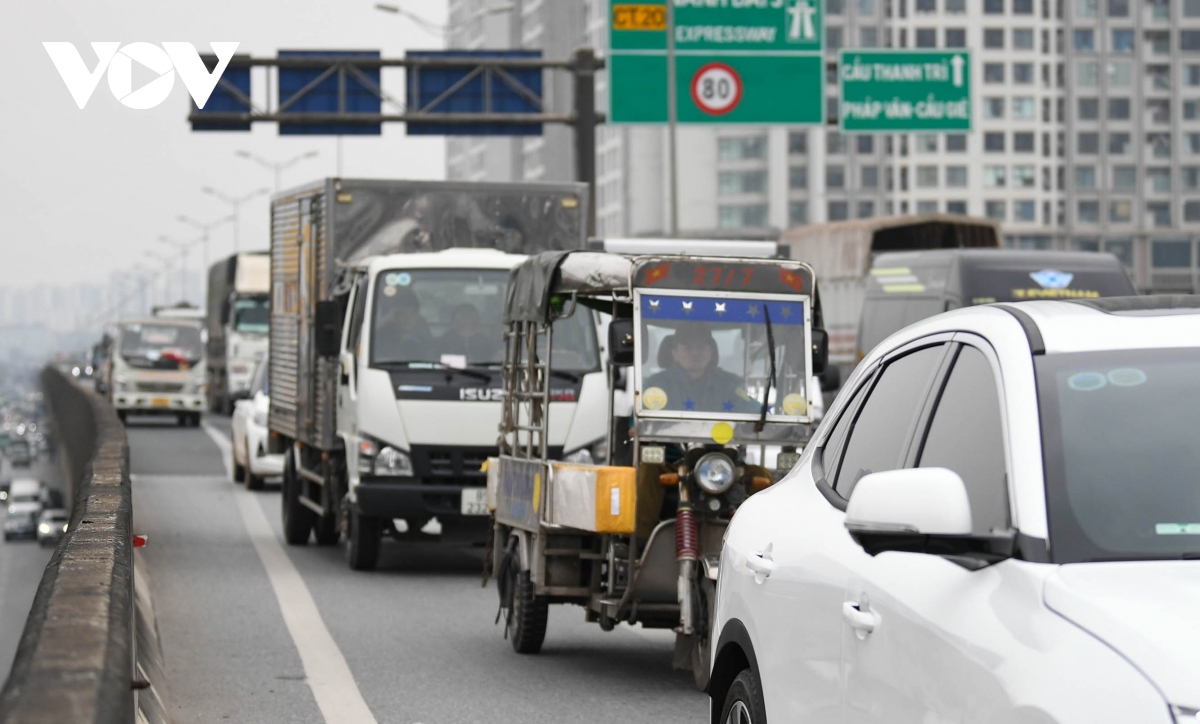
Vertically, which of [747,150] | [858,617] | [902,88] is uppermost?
[747,150]

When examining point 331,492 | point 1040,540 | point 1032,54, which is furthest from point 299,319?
point 1032,54

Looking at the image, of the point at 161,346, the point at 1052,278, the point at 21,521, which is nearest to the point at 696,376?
the point at 1052,278

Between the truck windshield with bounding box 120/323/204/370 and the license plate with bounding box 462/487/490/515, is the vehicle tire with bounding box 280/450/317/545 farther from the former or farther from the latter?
the truck windshield with bounding box 120/323/204/370

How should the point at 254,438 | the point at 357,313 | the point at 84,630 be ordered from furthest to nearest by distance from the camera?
the point at 254,438, the point at 357,313, the point at 84,630

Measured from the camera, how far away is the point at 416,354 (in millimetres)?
15789

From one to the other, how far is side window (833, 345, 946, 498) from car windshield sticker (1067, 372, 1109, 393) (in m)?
0.60

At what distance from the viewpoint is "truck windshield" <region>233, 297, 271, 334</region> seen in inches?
1905

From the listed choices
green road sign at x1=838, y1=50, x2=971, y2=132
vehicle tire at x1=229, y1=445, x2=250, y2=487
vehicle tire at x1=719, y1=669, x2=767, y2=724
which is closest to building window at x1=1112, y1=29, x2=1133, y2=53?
green road sign at x1=838, y1=50, x2=971, y2=132

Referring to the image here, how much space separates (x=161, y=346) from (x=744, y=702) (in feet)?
147

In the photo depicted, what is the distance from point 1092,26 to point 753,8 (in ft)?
376

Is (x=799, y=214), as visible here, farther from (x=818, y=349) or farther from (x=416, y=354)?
(x=818, y=349)

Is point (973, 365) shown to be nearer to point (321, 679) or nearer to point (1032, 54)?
point (321, 679)

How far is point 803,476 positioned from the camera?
18.1ft

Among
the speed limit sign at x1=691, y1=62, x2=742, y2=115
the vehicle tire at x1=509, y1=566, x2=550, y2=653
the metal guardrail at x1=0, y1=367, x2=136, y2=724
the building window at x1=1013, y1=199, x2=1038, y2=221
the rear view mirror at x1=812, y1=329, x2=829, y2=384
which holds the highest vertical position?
the building window at x1=1013, y1=199, x2=1038, y2=221
